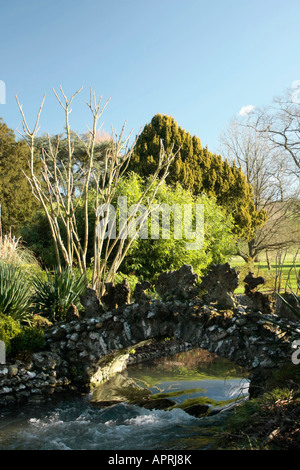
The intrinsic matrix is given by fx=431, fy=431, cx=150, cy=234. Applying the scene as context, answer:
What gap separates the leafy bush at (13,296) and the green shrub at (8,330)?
0.26 metres

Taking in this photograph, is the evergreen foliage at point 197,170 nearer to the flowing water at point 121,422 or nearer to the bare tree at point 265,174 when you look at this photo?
the bare tree at point 265,174

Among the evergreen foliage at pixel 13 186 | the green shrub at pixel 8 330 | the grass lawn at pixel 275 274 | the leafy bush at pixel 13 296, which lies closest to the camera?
the grass lawn at pixel 275 274

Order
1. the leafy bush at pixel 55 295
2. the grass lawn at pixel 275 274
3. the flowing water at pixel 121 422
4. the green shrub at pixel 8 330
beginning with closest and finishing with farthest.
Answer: the flowing water at pixel 121 422
the grass lawn at pixel 275 274
the green shrub at pixel 8 330
the leafy bush at pixel 55 295

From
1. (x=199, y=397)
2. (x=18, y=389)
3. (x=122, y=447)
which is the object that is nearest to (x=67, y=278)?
(x=18, y=389)

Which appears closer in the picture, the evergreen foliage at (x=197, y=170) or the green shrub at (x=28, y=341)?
the green shrub at (x=28, y=341)

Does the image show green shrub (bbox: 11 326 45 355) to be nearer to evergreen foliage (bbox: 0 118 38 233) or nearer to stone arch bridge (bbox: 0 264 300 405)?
stone arch bridge (bbox: 0 264 300 405)

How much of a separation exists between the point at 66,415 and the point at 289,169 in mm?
21814

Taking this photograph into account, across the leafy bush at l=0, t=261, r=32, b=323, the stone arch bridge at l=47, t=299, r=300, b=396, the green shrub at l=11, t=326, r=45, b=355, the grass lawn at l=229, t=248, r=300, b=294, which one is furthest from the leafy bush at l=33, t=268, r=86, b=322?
the grass lawn at l=229, t=248, r=300, b=294

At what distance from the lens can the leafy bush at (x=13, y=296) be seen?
6.45 meters

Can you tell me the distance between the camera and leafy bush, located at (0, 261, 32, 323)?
6453 millimetres

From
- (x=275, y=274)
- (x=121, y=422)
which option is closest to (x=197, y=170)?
(x=275, y=274)

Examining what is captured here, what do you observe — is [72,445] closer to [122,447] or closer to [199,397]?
[122,447]

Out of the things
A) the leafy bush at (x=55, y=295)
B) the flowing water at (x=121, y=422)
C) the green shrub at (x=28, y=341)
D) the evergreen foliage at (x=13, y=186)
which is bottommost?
the flowing water at (x=121, y=422)

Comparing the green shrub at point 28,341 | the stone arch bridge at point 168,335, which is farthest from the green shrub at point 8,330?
the stone arch bridge at point 168,335
